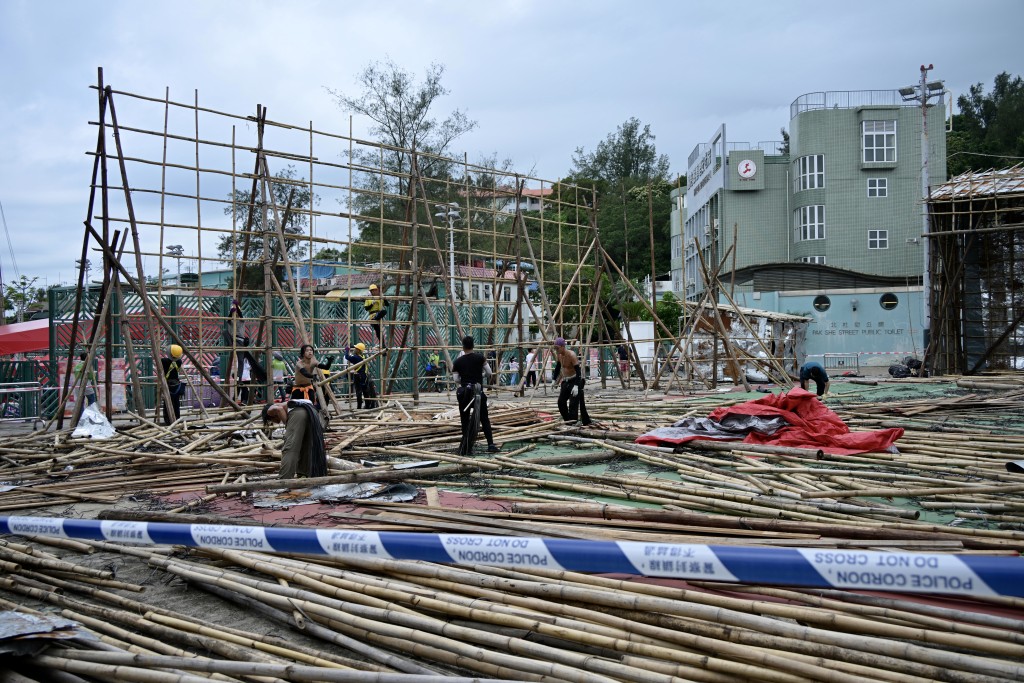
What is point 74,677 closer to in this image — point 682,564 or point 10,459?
point 682,564

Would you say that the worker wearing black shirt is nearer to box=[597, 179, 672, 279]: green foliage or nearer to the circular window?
the circular window

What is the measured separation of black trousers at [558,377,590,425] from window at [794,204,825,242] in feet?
120

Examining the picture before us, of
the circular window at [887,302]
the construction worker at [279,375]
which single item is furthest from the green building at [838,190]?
the construction worker at [279,375]

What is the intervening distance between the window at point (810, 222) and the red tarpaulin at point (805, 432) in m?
36.9

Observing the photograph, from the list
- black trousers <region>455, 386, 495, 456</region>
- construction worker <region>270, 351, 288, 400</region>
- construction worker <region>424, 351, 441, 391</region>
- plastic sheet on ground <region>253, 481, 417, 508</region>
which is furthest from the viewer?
construction worker <region>424, 351, 441, 391</region>

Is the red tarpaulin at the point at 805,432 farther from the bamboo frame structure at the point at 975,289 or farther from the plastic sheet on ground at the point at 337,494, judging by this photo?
the bamboo frame structure at the point at 975,289

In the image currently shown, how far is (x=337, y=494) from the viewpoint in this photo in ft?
26.2

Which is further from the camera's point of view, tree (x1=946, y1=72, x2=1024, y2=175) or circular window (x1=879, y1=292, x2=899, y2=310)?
tree (x1=946, y1=72, x2=1024, y2=175)

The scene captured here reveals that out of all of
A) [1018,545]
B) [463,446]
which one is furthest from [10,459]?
[1018,545]

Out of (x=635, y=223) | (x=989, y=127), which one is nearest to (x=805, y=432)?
(x=635, y=223)

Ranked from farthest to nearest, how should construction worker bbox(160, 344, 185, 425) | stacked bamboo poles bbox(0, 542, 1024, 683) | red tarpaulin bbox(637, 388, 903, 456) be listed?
construction worker bbox(160, 344, 185, 425) → red tarpaulin bbox(637, 388, 903, 456) → stacked bamboo poles bbox(0, 542, 1024, 683)

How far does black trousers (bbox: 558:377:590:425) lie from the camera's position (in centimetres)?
1309

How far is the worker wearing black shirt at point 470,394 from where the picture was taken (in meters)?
10.9

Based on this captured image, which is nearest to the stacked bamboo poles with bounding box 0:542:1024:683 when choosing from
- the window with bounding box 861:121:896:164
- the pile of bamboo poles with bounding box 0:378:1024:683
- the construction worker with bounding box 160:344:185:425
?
the pile of bamboo poles with bounding box 0:378:1024:683
